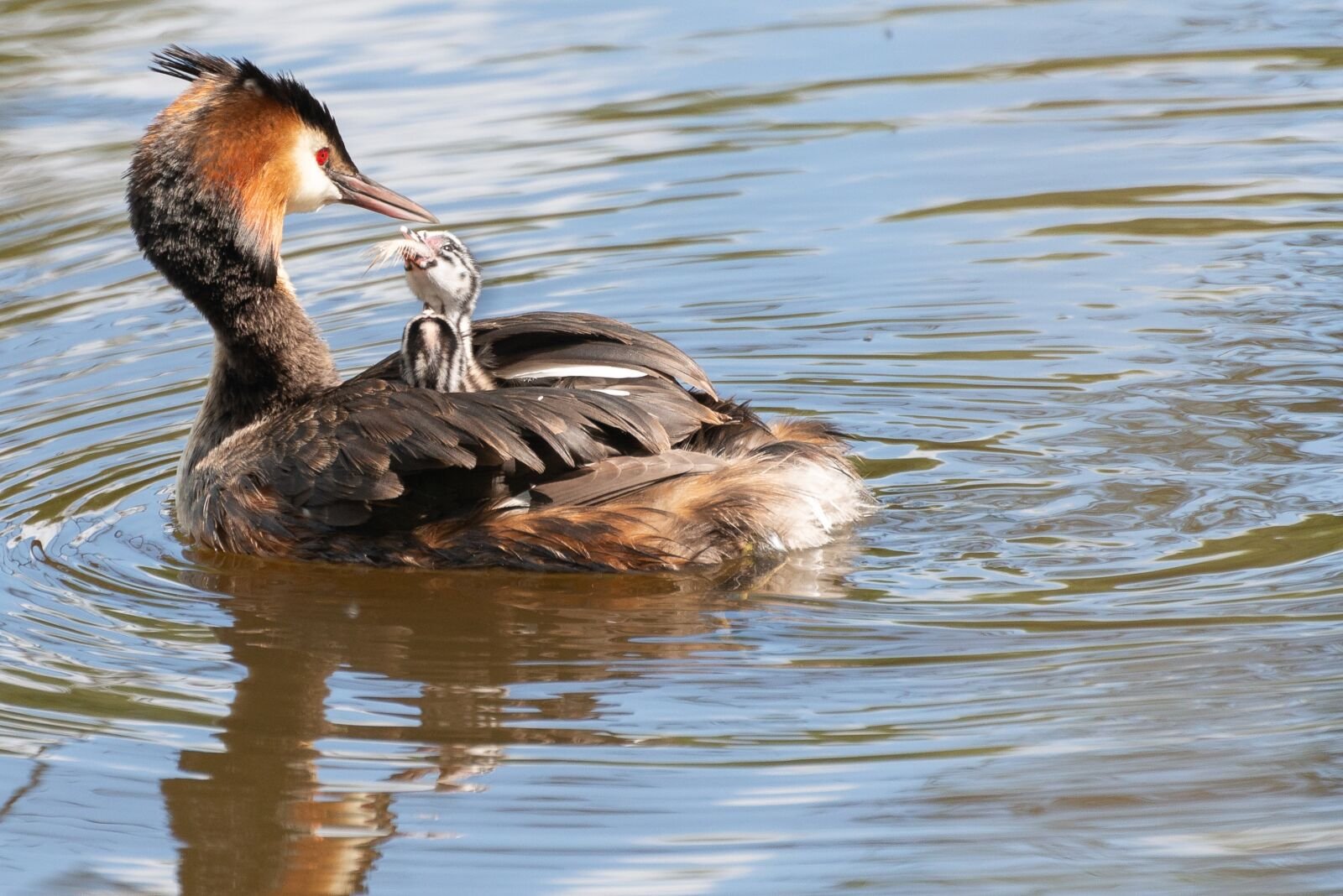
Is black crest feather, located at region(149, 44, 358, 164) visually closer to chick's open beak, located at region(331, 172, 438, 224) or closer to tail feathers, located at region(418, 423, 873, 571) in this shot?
chick's open beak, located at region(331, 172, 438, 224)

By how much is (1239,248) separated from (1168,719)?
13.6 feet

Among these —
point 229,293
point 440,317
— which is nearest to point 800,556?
point 440,317

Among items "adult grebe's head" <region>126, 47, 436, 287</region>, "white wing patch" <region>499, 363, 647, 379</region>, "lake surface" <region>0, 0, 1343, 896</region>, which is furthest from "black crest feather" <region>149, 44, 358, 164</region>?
"lake surface" <region>0, 0, 1343, 896</region>

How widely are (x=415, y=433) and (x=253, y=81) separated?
1.53 m

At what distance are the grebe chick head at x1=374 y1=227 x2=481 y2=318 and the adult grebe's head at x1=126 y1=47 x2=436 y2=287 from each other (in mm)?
581

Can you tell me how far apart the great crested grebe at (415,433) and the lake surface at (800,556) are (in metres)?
0.16

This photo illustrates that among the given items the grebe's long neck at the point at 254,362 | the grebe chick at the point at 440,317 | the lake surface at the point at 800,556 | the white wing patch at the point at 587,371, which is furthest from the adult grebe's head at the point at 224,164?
the white wing patch at the point at 587,371

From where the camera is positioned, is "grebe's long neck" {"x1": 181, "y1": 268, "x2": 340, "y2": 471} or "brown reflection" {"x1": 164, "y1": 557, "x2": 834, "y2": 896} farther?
"grebe's long neck" {"x1": 181, "y1": 268, "x2": 340, "y2": 471}

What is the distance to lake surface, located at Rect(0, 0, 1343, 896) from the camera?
434cm

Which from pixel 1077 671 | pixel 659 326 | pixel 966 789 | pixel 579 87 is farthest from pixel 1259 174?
pixel 966 789

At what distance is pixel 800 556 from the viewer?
5887 millimetres

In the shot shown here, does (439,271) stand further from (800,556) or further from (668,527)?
(800,556)

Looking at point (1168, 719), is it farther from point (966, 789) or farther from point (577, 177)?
point (577, 177)

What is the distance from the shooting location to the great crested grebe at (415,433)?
5.75m
